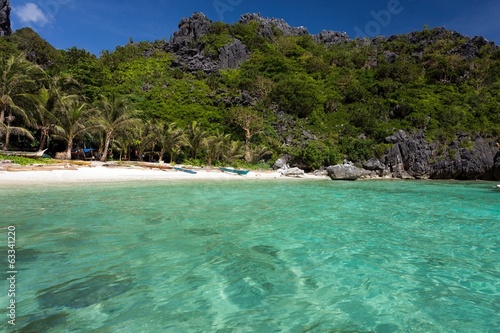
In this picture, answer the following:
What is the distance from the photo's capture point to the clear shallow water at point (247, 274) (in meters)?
2.82

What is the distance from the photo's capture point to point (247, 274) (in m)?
3.99

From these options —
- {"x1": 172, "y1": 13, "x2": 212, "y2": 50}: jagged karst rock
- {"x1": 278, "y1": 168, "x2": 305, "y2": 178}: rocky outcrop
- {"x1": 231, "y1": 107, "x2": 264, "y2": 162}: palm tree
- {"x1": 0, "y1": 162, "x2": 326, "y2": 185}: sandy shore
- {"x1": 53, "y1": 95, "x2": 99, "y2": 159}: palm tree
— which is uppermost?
{"x1": 172, "y1": 13, "x2": 212, "y2": 50}: jagged karst rock

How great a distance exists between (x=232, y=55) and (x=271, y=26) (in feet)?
97.7

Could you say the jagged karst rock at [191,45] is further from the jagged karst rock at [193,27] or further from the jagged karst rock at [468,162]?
the jagged karst rock at [468,162]

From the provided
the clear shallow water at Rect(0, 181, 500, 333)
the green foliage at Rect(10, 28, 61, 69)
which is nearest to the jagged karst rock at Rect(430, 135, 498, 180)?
the clear shallow water at Rect(0, 181, 500, 333)

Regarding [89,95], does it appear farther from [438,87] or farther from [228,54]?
[438,87]

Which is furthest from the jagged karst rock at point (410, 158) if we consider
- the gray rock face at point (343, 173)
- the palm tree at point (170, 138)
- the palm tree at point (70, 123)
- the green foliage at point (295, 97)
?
the palm tree at point (70, 123)

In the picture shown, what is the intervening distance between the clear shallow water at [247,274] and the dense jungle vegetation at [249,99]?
2003 centimetres

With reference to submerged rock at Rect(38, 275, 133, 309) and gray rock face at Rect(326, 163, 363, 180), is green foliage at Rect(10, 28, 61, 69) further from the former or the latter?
submerged rock at Rect(38, 275, 133, 309)

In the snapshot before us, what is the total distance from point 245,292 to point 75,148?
34.2m

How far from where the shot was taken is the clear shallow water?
282 centimetres

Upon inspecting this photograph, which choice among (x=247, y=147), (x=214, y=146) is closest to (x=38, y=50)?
(x=214, y=146)

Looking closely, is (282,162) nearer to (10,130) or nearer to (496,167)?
(10,130)

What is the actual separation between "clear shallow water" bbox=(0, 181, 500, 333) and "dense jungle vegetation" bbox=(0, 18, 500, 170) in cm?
2003
